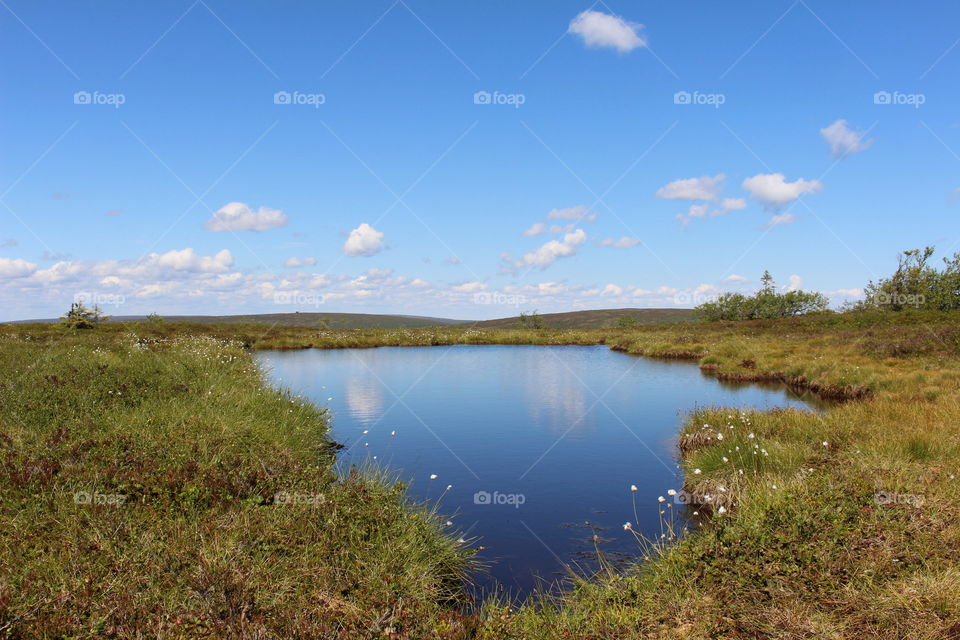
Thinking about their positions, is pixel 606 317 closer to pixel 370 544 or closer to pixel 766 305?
pixel 766 305

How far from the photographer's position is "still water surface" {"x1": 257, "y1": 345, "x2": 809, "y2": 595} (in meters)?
9.67

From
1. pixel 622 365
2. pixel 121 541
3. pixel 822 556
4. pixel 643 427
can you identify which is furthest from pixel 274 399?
pixel 622 365

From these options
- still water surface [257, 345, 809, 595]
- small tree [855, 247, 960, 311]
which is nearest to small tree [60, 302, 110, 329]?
still water surface [257, 345, 809, 595]

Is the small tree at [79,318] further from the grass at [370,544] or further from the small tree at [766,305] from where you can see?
the small tree at [766,305]

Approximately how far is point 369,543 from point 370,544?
0.02 m

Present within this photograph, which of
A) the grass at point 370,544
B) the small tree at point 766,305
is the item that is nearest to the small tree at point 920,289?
the small tree at point 766,305

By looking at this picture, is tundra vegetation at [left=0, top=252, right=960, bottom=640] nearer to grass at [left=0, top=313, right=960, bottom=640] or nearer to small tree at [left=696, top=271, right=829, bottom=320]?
grass at [left=0, top=313, right=960, bottom=640]

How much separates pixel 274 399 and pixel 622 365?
27.8 meters

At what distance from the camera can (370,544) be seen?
705 centimetres

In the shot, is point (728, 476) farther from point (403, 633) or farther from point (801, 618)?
point (403, 633)

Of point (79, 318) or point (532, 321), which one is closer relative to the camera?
point (79, 318)

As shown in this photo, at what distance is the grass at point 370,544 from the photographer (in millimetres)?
5066

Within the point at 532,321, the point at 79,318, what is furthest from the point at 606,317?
the point at 79,318

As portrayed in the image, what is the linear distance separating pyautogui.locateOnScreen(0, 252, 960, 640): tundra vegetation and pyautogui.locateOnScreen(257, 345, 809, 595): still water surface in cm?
101
